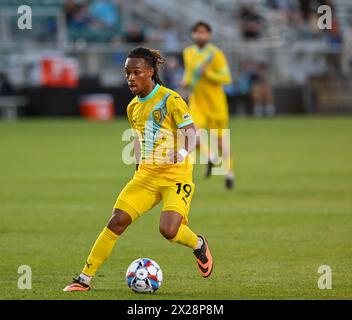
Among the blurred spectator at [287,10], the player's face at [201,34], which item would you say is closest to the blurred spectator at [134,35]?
the blurred spectator at [287,10]

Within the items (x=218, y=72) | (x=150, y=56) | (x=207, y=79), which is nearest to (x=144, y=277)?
(x=150, y=56)

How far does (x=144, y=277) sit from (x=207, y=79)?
948cm

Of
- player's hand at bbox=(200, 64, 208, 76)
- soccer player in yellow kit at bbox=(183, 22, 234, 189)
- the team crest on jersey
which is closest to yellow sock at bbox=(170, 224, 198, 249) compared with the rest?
the team crest on jersey

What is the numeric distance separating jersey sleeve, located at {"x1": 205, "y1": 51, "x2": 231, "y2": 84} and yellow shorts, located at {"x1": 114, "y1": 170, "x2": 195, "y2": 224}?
27.7 feet

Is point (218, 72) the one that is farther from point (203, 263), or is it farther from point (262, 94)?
point (262, 94)

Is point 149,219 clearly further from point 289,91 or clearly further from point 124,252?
point 289,91

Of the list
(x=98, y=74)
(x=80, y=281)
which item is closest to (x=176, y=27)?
(x=98, y=74)

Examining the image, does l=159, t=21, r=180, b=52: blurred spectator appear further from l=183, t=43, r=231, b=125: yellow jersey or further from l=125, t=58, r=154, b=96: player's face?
l=125, t=58, r=154, b=96: player's face

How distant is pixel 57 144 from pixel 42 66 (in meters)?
8.67

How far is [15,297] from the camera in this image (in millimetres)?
8453

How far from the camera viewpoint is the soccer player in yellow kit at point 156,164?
9008mm

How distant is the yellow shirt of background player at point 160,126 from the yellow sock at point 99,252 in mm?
739

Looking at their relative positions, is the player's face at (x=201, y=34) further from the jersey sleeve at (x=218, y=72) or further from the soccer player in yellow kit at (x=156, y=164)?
the soccer player in yellow kit at (x=156, y=164)

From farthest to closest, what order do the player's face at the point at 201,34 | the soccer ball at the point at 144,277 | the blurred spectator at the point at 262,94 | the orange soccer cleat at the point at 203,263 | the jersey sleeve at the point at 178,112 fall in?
the blurred spectator at the point at 262,94, the player's face at the point at 201,34, the orange soccer cleat at the point at 203,263, the jersey sleeve at the point at 178,112, the soccer ball at the point at 144,277
